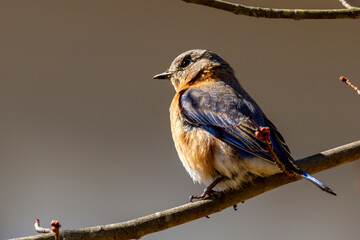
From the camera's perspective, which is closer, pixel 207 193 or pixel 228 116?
pixel 207 193

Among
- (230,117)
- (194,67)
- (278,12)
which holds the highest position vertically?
(278,12)

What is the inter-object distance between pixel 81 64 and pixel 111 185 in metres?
1.07

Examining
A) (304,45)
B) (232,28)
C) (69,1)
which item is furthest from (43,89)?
(304,45)

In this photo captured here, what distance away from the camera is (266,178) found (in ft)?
10.9

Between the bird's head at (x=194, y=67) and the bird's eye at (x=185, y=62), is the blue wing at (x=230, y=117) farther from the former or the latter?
the bird's eye at (x=185, y=62)

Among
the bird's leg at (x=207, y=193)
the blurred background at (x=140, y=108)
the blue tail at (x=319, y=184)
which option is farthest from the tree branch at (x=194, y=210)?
the blurred background at (x=140, y=108)

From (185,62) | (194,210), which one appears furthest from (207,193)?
(185,62)

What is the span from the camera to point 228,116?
11.9ft

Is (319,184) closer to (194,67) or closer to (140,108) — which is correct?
(194,67)

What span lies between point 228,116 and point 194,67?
2.64ft

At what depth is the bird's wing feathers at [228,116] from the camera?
341cm

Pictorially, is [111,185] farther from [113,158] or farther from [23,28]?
[23,28]

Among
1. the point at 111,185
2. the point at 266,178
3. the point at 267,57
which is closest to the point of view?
the point at 266,178

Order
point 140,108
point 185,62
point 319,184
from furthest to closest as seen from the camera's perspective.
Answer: point 140,108 → point 185,62 → point 319,184
